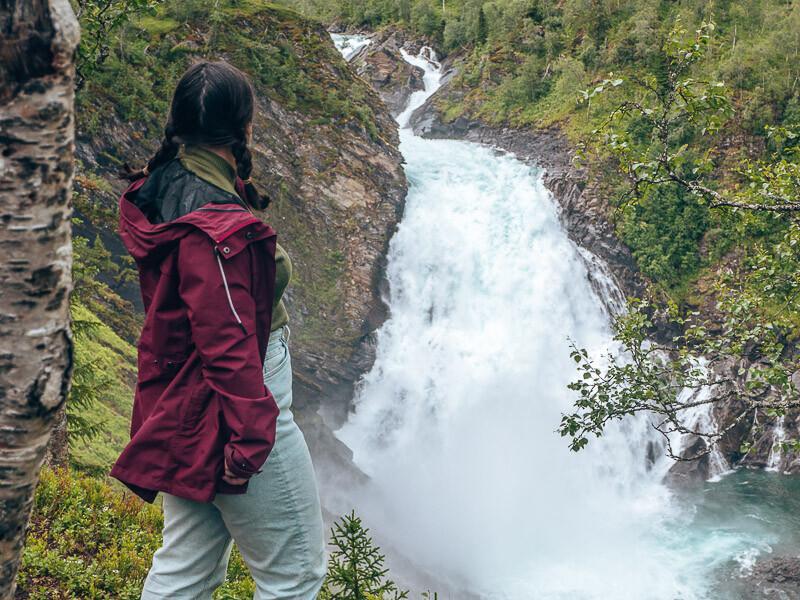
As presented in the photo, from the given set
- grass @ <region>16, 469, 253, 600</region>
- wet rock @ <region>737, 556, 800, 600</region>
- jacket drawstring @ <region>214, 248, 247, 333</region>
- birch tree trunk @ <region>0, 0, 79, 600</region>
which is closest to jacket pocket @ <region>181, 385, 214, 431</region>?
jacket drawstring @ <region>214, 248, 247, 333</region>

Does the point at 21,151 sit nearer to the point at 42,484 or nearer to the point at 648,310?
the point at 42,484

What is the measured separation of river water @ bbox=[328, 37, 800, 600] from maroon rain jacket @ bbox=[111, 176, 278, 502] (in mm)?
13757

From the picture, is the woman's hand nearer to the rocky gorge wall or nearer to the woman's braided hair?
the woman's braided hair

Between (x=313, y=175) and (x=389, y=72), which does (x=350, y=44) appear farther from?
(x=313, y=175)

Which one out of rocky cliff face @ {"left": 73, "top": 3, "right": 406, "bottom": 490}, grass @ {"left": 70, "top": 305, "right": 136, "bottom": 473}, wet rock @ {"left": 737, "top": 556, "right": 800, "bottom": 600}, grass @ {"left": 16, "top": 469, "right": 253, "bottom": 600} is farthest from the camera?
rocky cliff face @ {"left": 73, "top": 3, "right": 406, "bottom": 490}

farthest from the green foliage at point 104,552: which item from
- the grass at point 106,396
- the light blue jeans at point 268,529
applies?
the grass at point 106,396

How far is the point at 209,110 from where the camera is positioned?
8.00 feet

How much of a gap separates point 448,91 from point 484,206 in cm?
1308

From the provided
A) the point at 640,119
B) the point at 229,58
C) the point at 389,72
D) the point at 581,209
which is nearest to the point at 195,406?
the point at 229,58

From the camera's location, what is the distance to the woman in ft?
7.30

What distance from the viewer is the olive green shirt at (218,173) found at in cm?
249

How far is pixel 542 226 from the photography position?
2423 cm

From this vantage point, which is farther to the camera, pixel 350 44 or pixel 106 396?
pixel 350 44

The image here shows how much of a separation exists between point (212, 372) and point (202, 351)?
3.1 inches
